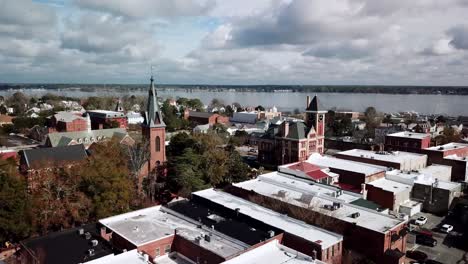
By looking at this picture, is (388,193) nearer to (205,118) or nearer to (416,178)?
(416,178)

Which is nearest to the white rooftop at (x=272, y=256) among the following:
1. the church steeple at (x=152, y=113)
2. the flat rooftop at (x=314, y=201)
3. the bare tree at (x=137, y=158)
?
the flat rooftop at (x=314, y=201)

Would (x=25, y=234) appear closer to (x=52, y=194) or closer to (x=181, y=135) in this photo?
(x=52, y=194)

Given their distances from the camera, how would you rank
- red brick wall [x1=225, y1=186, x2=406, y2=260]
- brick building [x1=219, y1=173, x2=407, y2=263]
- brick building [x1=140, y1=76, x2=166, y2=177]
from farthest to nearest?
brick building [x1=140, y1=76, x2=166, y2=177] < brick building [x1=219, y1=173, x2=407, y2=263] < red brick wall [x1=225, y1=186, x2=406, y2=260]

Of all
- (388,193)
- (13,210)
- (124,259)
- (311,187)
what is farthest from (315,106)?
(13,210)

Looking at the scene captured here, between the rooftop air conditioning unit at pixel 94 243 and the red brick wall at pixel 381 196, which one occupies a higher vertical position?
the rooftop air conditioning unit at pixel 94 243

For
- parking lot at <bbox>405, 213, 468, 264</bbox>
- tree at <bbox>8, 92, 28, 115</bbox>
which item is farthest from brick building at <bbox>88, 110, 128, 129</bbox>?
parking lot at <bbox>405, 213, 468, 264</bbox>

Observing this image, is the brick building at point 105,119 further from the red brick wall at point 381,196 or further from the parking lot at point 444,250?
the parking lot at point 444,250

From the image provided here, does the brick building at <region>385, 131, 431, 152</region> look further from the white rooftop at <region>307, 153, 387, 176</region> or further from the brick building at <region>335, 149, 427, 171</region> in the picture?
the white rooftop at <region>307, 153, 387, 176</region>
